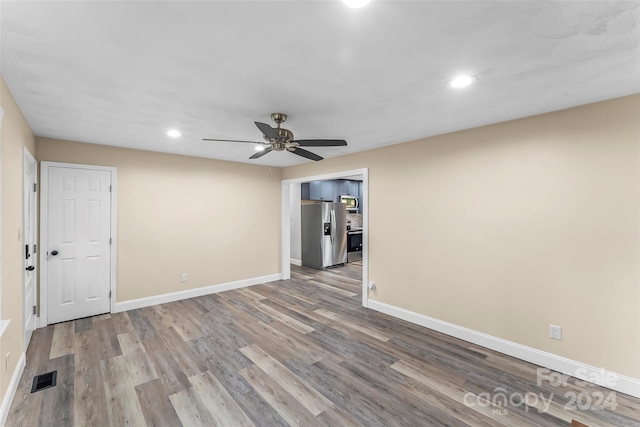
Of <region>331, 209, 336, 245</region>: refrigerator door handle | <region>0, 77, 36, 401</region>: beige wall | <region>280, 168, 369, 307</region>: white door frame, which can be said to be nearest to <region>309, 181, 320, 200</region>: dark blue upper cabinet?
<region>331, 209, 336, 245</region>: refrigerator door handle

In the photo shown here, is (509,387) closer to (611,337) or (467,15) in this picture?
(611,337)

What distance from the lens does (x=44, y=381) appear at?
2336 millimetres

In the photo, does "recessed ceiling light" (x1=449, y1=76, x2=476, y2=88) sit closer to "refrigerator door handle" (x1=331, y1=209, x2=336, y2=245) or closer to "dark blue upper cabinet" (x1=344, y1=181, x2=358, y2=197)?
"refrigerator door handle" (x1=331, y1=209, x2=336, y2=245)

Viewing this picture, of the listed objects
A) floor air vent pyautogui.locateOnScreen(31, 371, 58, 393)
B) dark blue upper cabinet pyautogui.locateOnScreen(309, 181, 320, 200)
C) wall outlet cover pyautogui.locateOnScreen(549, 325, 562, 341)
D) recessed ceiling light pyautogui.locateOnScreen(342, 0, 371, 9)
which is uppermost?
recessed ceiling light pyautogui.locateOnScreen(342, 0, 371, 9)

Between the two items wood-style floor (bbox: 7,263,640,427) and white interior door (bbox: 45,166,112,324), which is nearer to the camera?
wood-style floor (bbox: 7,263,640,427)

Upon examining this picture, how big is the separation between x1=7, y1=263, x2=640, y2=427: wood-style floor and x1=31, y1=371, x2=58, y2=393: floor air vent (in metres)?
0.05

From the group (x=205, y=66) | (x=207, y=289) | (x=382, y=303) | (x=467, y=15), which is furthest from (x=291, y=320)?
(x=467, y=15)

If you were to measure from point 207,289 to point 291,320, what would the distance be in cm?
193

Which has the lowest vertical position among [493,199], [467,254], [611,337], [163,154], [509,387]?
[509,387]

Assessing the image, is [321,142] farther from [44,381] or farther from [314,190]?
[314,190]

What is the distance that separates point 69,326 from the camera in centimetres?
347

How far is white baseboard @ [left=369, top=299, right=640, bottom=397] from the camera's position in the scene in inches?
88.1

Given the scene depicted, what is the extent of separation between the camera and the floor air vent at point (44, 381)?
A: 7.41 feet

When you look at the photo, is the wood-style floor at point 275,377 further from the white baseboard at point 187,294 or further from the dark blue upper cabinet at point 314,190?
the dark blue upper cabinet at point 314,190
